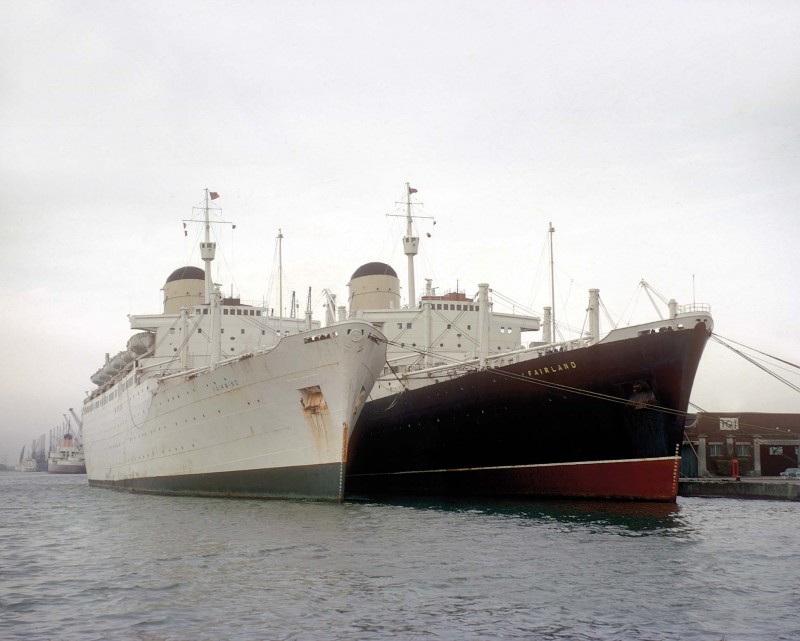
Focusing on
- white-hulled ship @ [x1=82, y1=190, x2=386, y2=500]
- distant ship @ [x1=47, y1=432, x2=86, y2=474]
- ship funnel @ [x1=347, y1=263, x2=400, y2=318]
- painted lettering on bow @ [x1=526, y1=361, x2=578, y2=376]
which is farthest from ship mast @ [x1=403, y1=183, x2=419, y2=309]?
distant ship @ [x1=47, y1=432, x2=86, y2=474]

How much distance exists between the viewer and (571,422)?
907 inches

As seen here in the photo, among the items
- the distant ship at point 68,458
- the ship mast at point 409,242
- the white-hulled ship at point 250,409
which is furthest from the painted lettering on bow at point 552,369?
the distant ship at point 68,458

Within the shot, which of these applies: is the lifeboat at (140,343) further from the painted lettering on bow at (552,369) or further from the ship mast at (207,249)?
the painted lettering on bow at (552,369)

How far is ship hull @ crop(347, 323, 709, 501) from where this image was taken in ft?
73.0

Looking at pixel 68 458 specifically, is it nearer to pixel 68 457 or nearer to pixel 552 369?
pixel 68 457

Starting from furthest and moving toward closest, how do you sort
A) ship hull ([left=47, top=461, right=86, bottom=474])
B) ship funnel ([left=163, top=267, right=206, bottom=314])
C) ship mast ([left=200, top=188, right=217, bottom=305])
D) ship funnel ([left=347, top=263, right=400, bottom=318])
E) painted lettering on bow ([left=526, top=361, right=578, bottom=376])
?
ship hull ([left=47, top=461, right=86, bottom=474]) < ship funnel ([left=163, top=267, right=206, bottom=314]) < ship funnel ([left=347, top=263, right=400, bottom=318]) < ship mast ([left=200, top=188, right=217, bottom=305]) < painted lettering on bow ([left=526, top=361, right=578, bottom=376])

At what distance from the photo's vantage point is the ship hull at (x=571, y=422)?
22.3 m

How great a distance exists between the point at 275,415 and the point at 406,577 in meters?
12.2

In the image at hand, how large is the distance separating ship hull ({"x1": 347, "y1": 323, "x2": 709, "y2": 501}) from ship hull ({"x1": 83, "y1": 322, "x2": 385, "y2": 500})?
182 centimetres

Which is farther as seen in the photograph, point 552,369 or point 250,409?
point 250,409

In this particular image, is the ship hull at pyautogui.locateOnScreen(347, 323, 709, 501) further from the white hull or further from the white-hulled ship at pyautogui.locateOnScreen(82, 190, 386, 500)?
the white hull

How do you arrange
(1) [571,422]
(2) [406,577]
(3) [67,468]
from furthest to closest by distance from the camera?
(3) [67,468] < (1) [571,422] < (2) [406,577]

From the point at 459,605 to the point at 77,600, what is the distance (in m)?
5.30

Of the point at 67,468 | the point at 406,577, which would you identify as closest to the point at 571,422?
the point at 406,577
